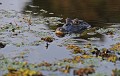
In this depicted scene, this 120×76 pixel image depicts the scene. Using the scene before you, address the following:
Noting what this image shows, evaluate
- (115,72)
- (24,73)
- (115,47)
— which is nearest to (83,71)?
(115,72)

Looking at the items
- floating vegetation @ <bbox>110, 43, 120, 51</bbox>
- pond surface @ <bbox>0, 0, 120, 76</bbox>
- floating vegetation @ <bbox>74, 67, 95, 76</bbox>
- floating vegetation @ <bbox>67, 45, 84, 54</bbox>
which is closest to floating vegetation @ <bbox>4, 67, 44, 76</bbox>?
pond surface @ <bbox>0, 0, 120, 76</bbox>

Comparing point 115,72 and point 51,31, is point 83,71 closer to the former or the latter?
point 115,72

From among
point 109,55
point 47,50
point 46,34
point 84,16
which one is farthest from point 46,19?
point 109,55

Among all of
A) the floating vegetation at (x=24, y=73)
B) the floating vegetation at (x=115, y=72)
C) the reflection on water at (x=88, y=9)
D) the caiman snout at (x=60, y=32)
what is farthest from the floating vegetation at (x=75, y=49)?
the reflection on water at (x=88, y=9)

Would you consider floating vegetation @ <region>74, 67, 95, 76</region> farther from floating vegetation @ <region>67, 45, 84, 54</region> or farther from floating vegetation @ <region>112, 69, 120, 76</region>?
floating vegetation @ <region>67, 45, 84, 54</region>

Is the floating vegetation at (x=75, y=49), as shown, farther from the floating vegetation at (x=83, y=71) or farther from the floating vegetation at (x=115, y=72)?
the floating vegetation at (x=115, y=72)

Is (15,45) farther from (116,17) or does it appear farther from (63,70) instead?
(116,17)

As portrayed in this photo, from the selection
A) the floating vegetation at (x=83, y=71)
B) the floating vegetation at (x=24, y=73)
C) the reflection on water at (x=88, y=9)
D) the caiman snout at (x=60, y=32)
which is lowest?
the floating vegetation at (x=83, y=71)
